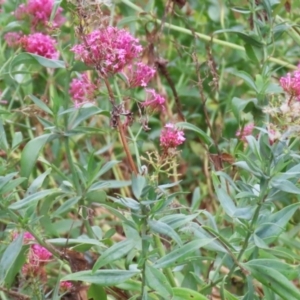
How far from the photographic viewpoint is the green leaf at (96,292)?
0.85m

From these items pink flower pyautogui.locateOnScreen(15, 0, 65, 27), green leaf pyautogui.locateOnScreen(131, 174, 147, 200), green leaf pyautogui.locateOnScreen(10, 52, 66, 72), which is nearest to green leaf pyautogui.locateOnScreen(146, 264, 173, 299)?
green leaf pyautogui.locateOnScreen(131, 174, 147, 200)

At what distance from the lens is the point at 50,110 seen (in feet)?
3.14

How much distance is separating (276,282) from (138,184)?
0.65 ft

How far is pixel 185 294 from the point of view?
2.59ft

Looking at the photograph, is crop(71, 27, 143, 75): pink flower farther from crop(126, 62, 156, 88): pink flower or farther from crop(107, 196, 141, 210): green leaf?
crop(107, 196, 141, 210): green leaf

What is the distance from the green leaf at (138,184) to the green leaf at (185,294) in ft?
0.49

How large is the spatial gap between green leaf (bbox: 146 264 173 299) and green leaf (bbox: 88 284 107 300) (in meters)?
0.12

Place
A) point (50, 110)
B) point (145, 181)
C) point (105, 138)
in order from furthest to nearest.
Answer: point (105, 138)
point (50, 110)
point (145, 181)

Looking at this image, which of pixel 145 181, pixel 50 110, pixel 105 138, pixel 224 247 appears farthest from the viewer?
pixel 105 138

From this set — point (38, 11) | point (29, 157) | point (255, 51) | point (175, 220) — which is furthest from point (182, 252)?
point (38, 11)

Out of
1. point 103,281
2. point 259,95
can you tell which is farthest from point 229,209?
point 259,95

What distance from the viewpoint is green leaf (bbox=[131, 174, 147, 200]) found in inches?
27.3

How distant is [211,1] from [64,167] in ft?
1.57

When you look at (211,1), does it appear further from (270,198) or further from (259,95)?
(270,198)
